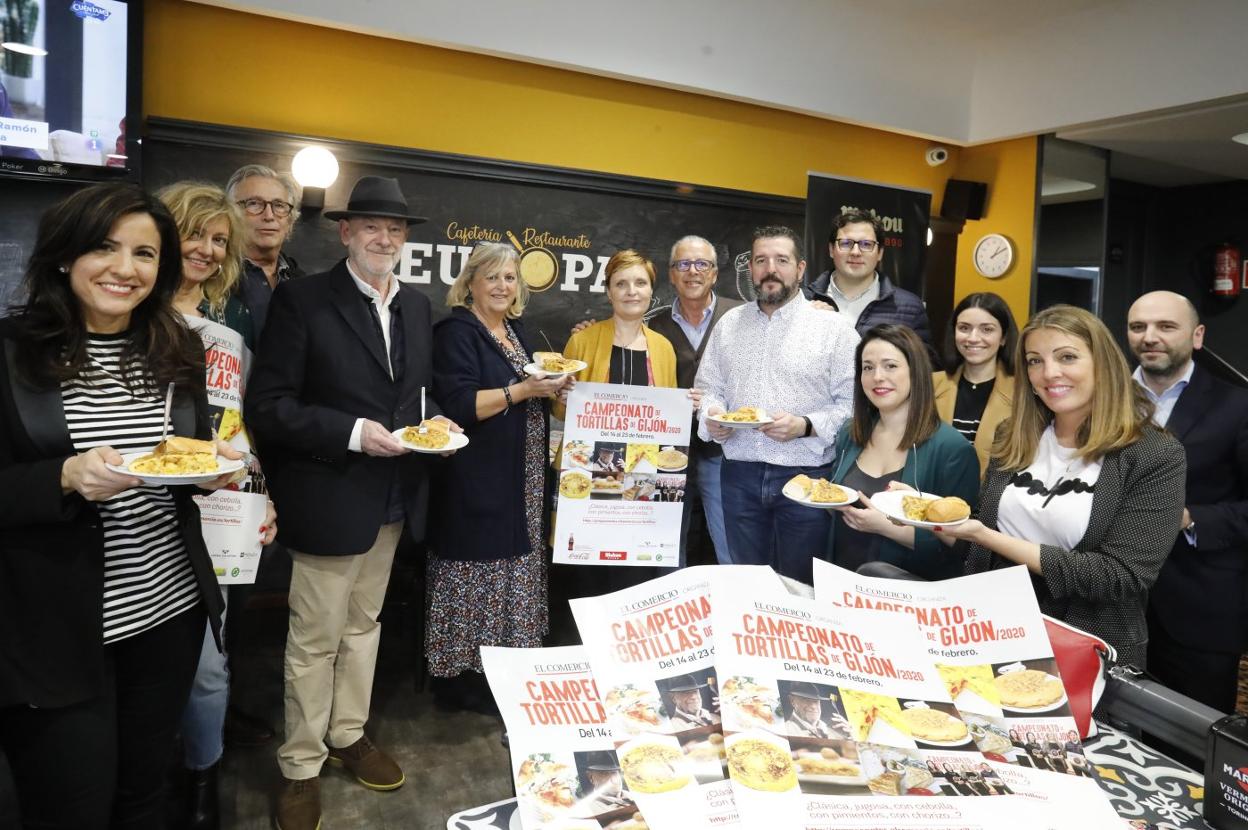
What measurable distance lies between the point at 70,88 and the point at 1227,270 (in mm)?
9189

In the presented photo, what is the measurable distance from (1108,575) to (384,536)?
2.09 metres

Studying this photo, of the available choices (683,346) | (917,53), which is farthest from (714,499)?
(917,53)

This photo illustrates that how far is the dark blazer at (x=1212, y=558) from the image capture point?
2617mm

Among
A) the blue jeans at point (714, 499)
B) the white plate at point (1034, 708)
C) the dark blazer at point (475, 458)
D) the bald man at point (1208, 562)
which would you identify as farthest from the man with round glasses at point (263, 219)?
the bald man at point (1208, 562)

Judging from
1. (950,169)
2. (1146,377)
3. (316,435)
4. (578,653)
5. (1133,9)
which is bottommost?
(578,653)

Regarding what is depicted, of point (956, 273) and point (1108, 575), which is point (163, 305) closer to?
point (1108, 575)

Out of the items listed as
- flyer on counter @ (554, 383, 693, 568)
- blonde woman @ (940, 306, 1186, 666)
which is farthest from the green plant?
blonde woman @ (940, 306, 1186, 666)

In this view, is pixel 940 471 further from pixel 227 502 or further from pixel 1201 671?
pixel 227 502

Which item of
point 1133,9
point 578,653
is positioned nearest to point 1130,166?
point 1133,9

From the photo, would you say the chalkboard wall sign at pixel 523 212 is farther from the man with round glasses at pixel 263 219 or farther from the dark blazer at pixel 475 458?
the dark blazer at pixel 475 458

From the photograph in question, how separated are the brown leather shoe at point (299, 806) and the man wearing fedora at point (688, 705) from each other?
75.0 inches

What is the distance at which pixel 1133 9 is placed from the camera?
536cm

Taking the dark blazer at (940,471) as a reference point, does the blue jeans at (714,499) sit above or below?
below

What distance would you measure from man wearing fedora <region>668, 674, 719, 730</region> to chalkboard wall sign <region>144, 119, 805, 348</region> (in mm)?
3858
